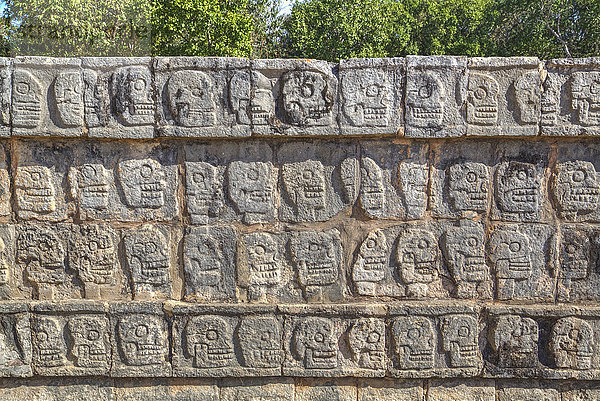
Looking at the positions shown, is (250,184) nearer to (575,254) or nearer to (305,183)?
(305,183)

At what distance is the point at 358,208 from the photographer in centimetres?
358

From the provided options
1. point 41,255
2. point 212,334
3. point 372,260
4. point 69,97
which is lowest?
point 212,334

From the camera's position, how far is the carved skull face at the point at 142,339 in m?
3.56

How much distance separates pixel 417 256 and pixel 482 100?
1.07 meters

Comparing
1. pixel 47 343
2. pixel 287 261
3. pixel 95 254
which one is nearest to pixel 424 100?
pixel 287 261

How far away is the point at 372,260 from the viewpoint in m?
3.59

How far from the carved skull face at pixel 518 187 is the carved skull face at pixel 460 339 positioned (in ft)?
2.56

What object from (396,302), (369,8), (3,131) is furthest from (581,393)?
(369,8)

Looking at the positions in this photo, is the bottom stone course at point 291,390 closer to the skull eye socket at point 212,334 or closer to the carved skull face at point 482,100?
the skull eye socket at point 212,334

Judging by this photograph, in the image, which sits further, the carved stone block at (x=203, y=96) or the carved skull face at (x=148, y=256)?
the carved skull face at (x=148, y=256)

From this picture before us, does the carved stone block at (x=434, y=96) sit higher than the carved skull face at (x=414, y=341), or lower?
higher

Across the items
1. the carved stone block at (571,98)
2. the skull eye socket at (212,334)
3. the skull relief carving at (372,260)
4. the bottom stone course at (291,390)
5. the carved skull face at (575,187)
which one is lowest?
the bottom stone course at (291,390)

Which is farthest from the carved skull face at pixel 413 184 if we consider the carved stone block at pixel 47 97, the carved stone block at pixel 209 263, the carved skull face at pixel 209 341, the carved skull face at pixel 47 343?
the carved skull face at pixel 47 343

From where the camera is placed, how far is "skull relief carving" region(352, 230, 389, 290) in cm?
358
